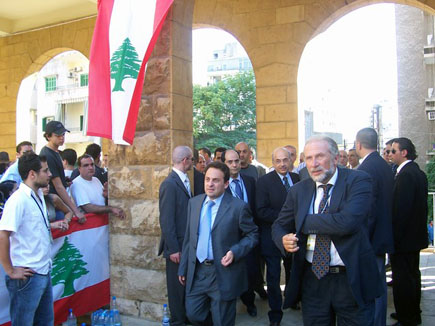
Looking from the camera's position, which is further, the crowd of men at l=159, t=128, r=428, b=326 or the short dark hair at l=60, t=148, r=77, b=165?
the short dark hair at l=60, t=148, r=77, b=165

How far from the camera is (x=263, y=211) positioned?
5109mm

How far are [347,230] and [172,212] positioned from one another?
6.51 ft

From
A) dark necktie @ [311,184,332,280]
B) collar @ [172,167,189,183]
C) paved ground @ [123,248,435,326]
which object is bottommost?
paved ground @ [123,248,435,326]

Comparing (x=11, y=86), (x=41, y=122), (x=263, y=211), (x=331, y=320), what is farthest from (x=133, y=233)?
(x=41, y=122)

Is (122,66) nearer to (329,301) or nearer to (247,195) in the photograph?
(247,195)

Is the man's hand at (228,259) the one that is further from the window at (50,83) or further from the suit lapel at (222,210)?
the window at (50,83)

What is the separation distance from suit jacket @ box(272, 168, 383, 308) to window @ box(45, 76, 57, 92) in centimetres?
3608

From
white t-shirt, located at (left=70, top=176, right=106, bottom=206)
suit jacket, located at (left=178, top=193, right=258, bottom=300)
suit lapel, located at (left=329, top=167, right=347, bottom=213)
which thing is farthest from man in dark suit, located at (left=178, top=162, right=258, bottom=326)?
white t-shirt, located at (left=70, top=176, right=106, bottom=206)

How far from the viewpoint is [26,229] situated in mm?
3516

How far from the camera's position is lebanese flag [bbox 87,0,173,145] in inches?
185

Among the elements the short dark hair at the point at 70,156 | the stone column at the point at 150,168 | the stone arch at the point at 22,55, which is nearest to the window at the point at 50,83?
the stone arch at the point at 22,55

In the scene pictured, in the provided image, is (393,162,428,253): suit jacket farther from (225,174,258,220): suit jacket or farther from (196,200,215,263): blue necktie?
(196,200,215,263): blue necktie

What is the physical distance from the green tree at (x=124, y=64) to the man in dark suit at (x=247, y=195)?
152cm

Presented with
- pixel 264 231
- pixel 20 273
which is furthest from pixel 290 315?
pixel 20 273
